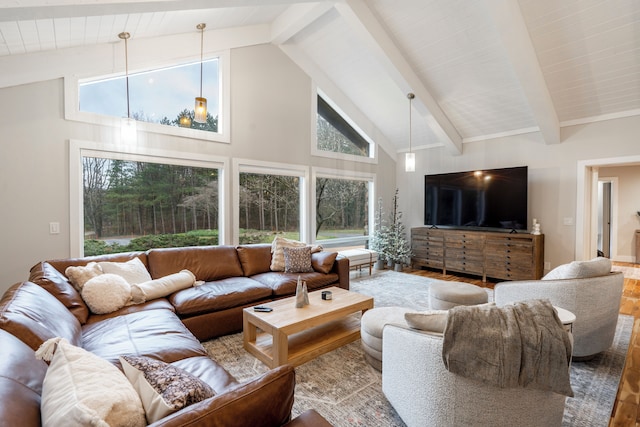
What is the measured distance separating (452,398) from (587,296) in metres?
1.73

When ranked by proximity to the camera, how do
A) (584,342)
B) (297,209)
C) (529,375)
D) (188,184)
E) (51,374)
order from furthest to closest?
1. (297,209)
2. (188,184)
3. (584,342)
4. (529,375)
5. (51,374)

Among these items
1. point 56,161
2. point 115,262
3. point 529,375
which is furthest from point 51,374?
point 56,161

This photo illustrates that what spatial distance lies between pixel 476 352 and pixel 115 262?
323 cm

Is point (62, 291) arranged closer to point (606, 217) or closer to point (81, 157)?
point (81, 157)

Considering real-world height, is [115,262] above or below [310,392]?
above

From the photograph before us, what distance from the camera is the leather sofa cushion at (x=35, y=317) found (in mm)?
1467

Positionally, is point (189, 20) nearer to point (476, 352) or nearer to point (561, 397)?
point (476, 352)

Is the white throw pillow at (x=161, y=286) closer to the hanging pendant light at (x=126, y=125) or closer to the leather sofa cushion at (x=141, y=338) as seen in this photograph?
the leather sofa cushion at (x=141, y=338)

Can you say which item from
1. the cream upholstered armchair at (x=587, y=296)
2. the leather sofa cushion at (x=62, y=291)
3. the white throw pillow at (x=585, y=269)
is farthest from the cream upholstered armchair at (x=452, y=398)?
the leather sofa cushion at (x=62, y=291)

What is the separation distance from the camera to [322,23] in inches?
180

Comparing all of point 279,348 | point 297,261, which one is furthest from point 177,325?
point 297,261

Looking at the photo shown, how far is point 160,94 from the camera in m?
3.98

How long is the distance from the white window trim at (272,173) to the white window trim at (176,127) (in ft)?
1.45

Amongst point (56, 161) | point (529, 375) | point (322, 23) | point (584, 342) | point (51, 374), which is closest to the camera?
point (51, 374)
